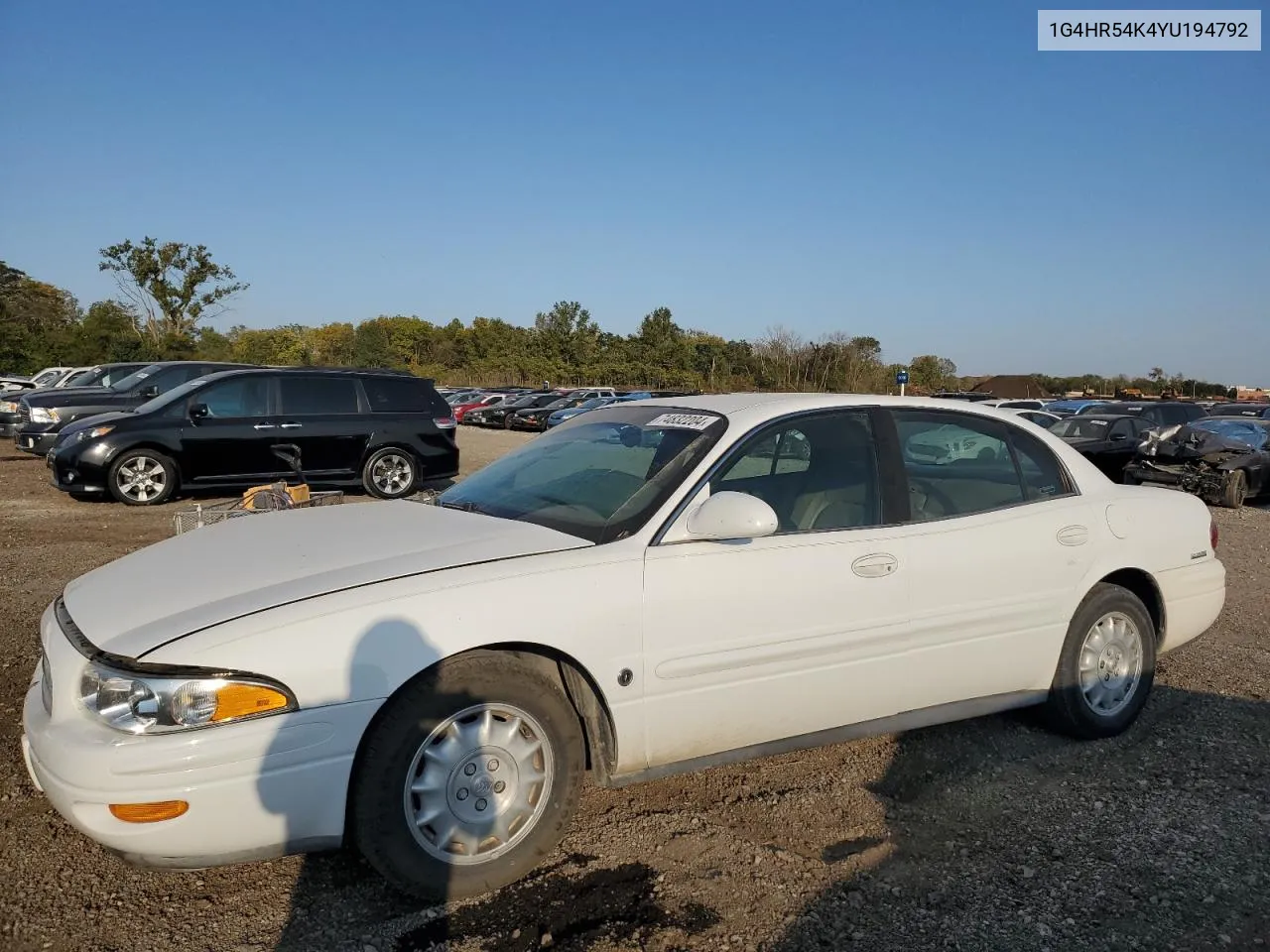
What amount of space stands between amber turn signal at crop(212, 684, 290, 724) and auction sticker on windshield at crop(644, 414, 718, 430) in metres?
1.81

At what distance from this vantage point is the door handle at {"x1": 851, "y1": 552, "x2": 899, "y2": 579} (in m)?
3.33

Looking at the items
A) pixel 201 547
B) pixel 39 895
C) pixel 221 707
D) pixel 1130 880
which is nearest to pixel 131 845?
pixel 221 707

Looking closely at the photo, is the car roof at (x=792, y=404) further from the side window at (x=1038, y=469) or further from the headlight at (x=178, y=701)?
the headlight at (x=178, y=701)

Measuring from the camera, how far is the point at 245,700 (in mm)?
2402

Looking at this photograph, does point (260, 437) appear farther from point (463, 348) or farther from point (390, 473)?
point (463, 348)

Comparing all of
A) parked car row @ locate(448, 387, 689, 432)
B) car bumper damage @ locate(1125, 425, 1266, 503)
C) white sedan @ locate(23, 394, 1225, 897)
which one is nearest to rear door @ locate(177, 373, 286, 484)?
white sedan @ locate(23, 394, 1225, 897)

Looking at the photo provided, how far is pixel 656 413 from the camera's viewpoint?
388 cm

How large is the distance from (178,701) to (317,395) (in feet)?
31.1

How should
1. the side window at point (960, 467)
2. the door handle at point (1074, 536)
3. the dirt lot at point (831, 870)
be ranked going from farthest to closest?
the door handle at point (1074, 536) → the side window at point (960, 467) → the dirt lot at point (831, 870)

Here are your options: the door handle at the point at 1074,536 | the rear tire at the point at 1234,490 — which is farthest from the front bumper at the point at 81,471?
the rear tire at the point at 1234,490

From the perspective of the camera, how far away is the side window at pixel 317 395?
11.1m

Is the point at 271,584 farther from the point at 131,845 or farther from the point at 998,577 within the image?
the point at 998,577

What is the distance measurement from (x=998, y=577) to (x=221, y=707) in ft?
9.50

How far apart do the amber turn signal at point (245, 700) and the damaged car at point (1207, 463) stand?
43.6 feet
